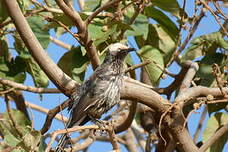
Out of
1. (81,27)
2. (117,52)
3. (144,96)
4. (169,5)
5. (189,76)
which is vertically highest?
(81,27)

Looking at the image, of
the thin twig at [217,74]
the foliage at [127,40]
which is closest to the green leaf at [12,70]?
the foliage at [127,40]

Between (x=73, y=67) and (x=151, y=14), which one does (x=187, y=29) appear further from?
(x=73, y=67)

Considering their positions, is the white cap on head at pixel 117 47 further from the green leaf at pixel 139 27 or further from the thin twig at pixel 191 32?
the thin twig at pixel 191 32

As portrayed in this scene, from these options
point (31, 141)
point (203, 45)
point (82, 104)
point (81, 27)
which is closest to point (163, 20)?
point (203, 45)

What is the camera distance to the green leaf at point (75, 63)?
5.04 m

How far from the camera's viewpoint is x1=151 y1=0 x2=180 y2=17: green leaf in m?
5.16

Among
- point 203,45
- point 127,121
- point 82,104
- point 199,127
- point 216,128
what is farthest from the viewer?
point 199,127

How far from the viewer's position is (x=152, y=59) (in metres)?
5.07

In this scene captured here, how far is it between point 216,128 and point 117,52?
40.2 inches

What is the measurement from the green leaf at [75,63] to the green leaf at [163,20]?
2.30 feet

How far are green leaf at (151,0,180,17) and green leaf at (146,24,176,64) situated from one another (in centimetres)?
37

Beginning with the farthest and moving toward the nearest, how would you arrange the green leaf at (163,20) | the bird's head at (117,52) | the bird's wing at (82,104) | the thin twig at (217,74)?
the green leaf at (163,20) < the bird's head at (117,52) < the bird's wing at (82,104) < the thin twig at (217,74)

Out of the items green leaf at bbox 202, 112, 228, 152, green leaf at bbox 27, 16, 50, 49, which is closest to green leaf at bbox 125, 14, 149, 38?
green leaf at bbox 27, 16, 50, 49

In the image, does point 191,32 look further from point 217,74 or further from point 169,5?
point 217,74
